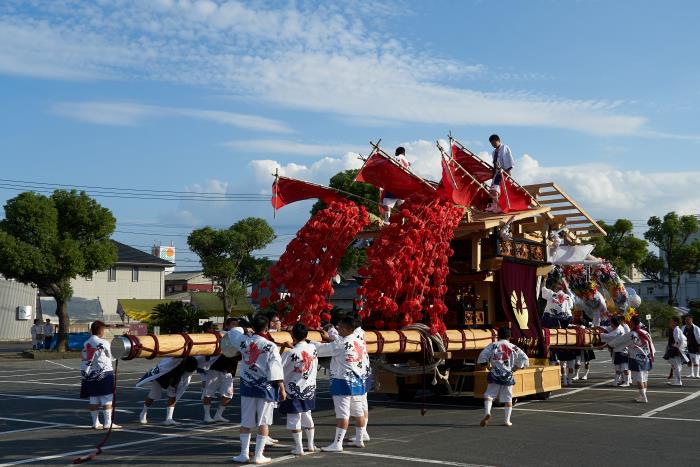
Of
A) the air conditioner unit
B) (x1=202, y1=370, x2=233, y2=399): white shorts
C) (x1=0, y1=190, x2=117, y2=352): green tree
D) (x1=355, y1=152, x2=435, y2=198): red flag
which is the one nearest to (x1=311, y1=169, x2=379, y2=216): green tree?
(x1=0, y1=190, x2=117, y2=352): green tree

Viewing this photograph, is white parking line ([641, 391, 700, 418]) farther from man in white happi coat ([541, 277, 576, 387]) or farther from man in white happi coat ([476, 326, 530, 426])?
man in white happi coat ([541, 277, 576, 387])

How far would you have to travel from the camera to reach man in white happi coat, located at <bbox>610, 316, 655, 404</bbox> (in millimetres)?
14383

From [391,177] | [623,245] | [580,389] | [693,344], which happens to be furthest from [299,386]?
[623,245]

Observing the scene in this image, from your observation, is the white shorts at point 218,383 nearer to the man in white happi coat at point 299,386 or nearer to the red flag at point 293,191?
the man in white happi coat at point 299,386

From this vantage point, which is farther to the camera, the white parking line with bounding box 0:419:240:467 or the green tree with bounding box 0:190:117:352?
the green tree with bounding box 0:190:117:352

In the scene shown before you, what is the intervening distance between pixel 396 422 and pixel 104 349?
463 centimetres

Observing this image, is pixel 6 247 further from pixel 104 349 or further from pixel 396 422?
pixel 396 422

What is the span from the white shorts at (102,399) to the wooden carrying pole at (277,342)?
2.67 meters

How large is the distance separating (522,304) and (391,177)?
12.8ft

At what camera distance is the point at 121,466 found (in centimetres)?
828

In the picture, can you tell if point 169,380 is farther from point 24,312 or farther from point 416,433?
point 24,312

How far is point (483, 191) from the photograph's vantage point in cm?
1470

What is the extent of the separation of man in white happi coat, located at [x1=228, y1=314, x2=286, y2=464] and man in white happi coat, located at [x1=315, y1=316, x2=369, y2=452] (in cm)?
92

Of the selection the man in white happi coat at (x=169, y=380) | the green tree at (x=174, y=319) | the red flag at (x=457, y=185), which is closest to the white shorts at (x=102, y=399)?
the man in white happi coat at (x=169, y=380)
